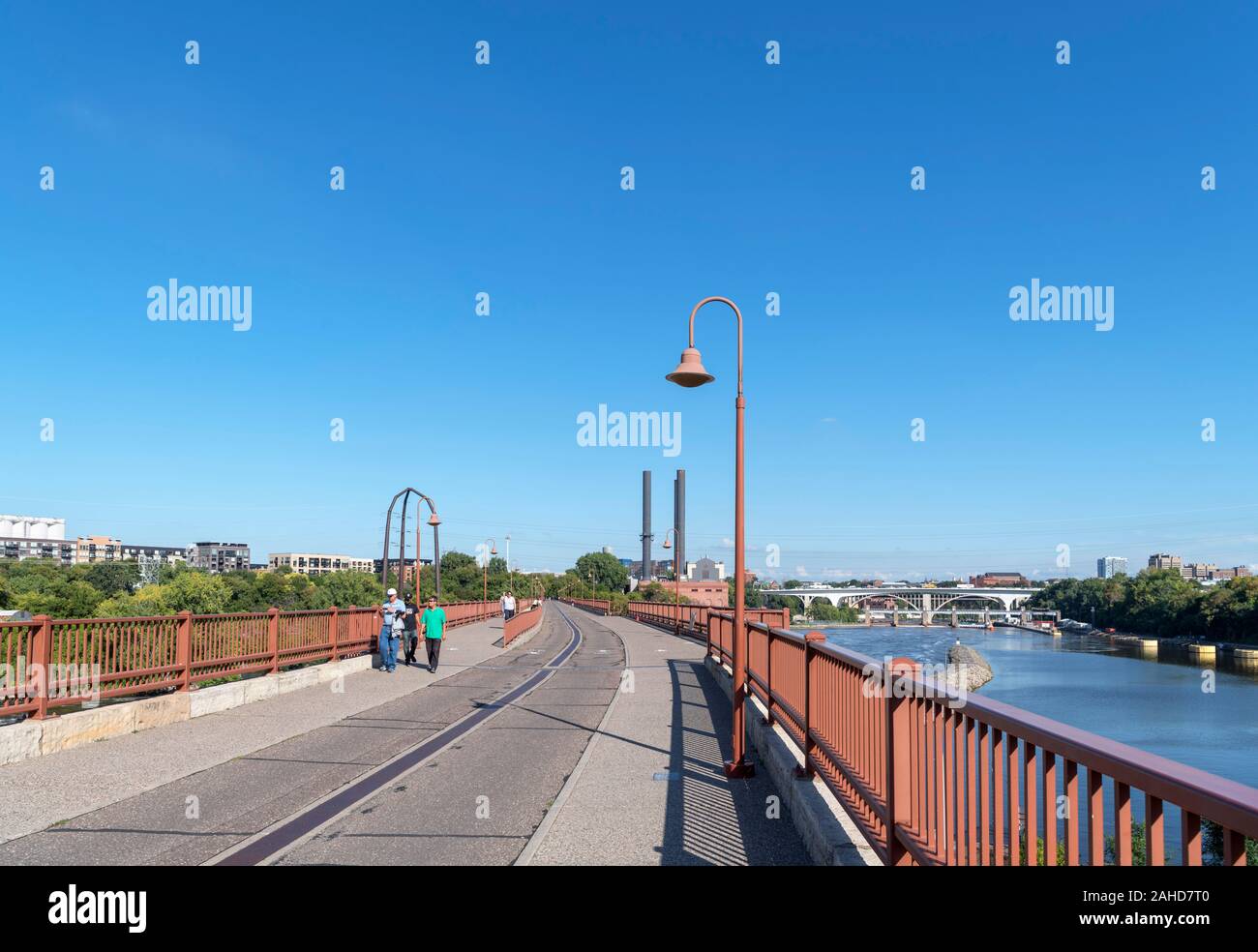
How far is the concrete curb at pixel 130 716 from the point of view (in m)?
9.04

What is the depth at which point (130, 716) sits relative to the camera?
1092 cm

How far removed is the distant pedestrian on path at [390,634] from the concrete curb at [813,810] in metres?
11.7

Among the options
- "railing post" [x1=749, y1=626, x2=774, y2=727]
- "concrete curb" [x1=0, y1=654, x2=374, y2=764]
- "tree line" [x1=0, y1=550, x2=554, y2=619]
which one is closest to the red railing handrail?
"railing post" [x1=749, y1=626, x2=774, y2=727]

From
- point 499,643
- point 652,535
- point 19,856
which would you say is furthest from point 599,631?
point 652,535

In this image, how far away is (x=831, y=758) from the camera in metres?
6.44

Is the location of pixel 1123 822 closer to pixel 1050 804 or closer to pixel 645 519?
pixel 1050 804

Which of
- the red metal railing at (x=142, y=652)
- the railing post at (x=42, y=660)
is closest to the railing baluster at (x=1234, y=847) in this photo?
the red metal railing at (x=142, y=652)

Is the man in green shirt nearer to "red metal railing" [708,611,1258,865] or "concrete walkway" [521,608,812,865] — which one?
"concrete walkway" [521,608,812,865]

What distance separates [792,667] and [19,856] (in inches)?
250

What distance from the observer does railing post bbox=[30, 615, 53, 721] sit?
9531 mm

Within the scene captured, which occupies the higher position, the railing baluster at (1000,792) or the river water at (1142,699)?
the railing baluster at (1000,792)

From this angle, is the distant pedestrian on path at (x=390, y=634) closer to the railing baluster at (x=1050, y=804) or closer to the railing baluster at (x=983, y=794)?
the railing baluster at (x=983, y=794)

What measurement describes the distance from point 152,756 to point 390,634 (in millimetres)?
10438
